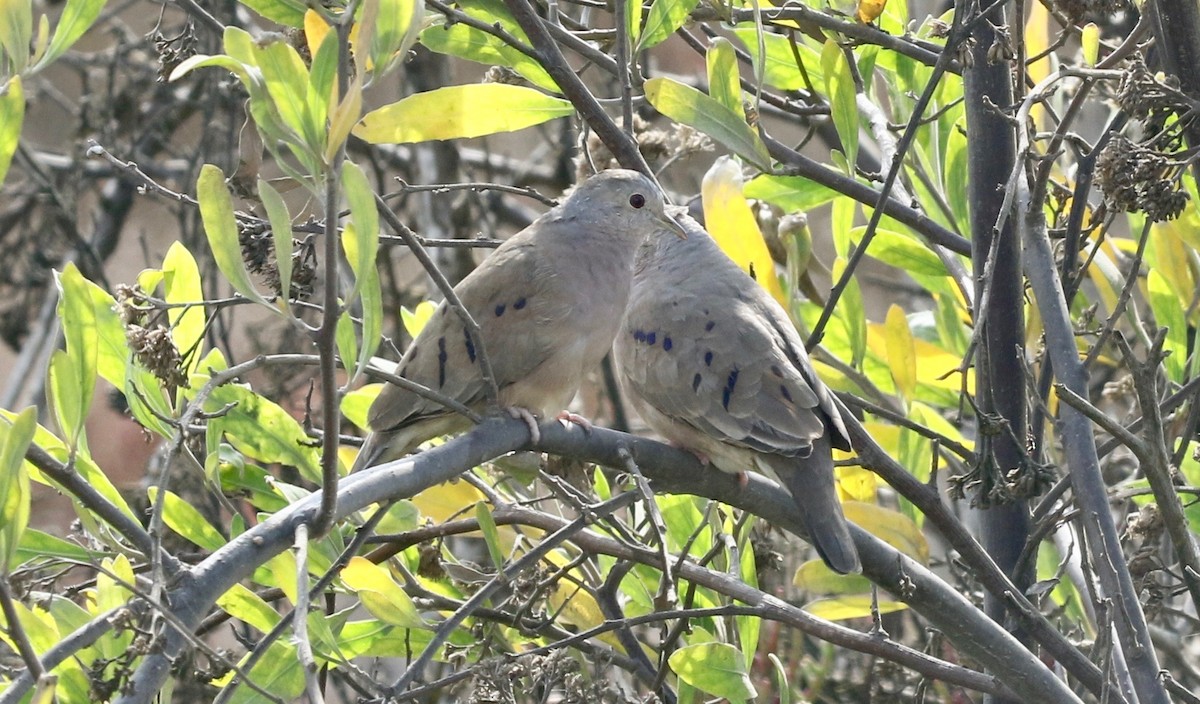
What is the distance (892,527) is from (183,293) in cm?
124

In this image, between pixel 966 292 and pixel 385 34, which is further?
pixel 966 292

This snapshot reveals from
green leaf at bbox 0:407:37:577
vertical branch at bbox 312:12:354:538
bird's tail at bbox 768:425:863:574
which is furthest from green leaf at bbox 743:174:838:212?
green leaf at bbox 0:407:37:577

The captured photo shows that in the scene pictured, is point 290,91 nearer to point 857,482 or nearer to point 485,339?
point 485,339

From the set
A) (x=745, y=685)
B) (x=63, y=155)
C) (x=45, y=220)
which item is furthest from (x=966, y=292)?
(x=63, y=155)

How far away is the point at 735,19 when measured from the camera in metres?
2.48

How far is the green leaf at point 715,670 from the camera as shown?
2.11 m

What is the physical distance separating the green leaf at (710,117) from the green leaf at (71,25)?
0.85 meters

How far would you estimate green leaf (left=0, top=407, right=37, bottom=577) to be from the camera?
1.34 metres

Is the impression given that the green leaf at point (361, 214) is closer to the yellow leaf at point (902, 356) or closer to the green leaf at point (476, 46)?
the green leaf at point (476, 46)

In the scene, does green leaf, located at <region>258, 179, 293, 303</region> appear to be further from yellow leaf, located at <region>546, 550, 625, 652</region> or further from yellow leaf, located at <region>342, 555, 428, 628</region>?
yellow leaf, located at <region>546, 550, 625, 652</region>

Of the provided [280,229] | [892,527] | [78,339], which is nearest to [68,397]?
[78,339]

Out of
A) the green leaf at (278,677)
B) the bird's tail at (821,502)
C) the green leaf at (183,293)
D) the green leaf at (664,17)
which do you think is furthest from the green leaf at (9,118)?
the bird's tail at (821,502)

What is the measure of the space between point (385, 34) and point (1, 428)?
56 cm

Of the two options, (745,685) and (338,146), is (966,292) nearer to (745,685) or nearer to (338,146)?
(745,685)
